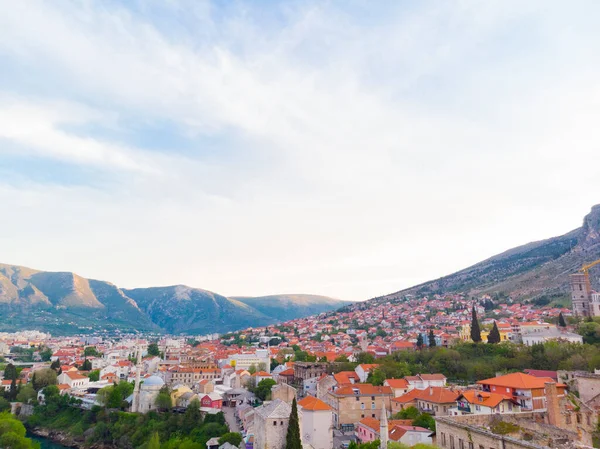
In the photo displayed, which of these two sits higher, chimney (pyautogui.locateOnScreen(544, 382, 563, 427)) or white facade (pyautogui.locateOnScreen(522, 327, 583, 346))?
white facade (pyautogui.locateOnScreen(522, 327, 583, 346))

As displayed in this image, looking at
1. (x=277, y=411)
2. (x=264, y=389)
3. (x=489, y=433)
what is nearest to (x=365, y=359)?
(x=264, y=389)

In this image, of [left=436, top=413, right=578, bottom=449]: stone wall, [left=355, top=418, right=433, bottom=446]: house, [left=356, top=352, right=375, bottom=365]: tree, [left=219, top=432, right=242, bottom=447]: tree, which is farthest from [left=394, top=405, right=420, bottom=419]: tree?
[left=356, top=352, right=375, bottom=365]: tree

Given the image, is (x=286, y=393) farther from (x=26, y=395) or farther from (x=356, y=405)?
(x=26, y=395)

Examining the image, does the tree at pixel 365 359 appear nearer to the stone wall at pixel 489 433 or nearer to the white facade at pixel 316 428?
the white facade at pixel 316 428

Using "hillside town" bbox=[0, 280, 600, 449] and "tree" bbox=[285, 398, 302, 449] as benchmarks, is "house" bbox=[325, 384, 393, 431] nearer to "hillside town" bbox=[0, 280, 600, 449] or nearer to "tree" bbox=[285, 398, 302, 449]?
"hillside town" bbox=[0, 280, 600, 449]

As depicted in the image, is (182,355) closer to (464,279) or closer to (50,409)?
(50,409)

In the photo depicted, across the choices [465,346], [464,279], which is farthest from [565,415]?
[464,279]

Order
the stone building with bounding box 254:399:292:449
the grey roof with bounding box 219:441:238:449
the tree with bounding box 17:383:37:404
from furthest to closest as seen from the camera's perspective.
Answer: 1. the tree with bounding box 17:383:37:404
2. the grey roof with bounding box 219:441:238:449
3. the stone building with bounding box 254:399:292:449
